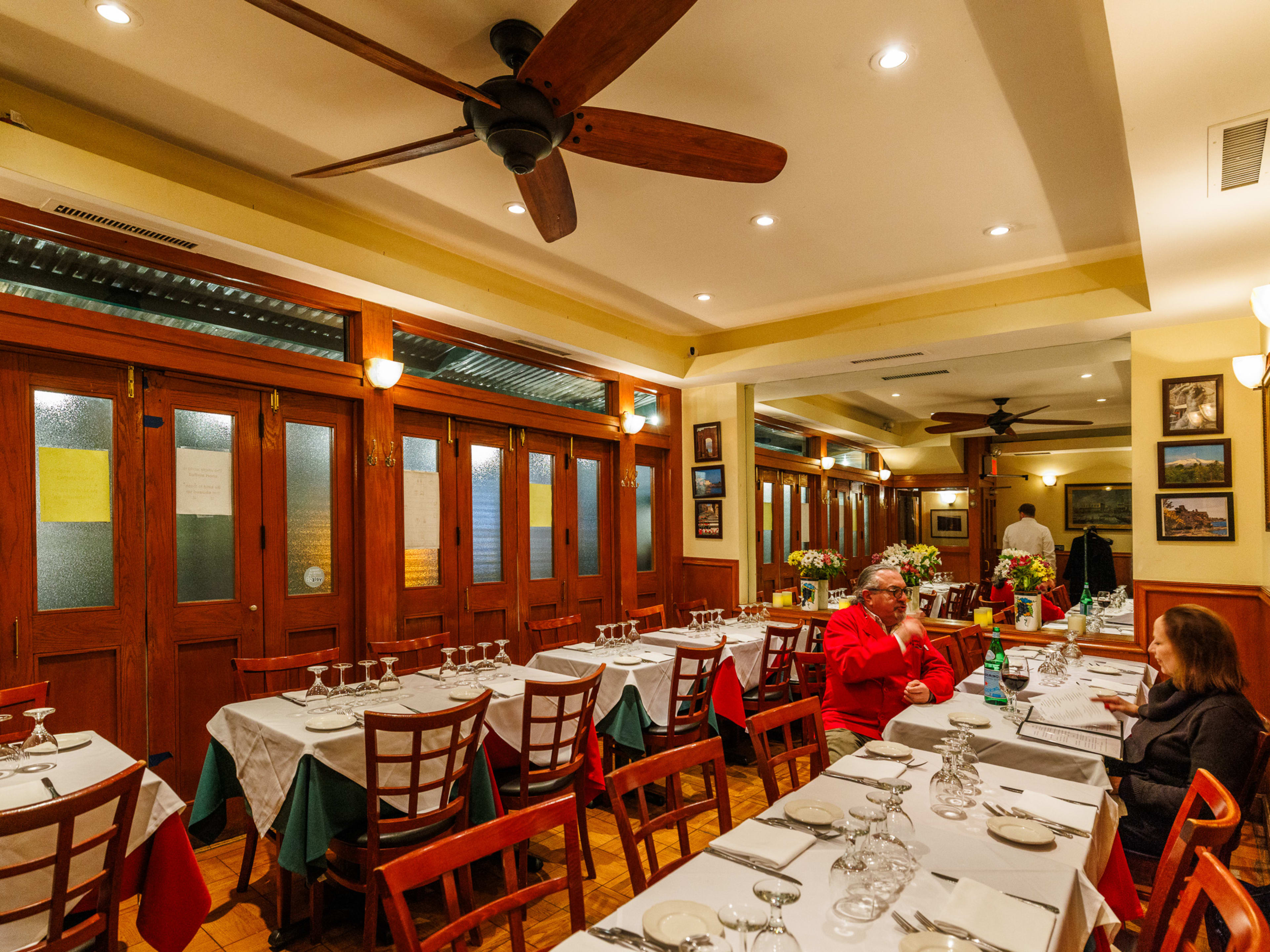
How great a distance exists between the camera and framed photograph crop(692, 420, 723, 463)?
7.22 meters

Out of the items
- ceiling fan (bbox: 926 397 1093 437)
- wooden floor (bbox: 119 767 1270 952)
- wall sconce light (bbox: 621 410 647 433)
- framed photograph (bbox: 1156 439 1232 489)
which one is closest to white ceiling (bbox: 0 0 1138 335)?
framed photograph (bbox: 1156 439 1232 489)

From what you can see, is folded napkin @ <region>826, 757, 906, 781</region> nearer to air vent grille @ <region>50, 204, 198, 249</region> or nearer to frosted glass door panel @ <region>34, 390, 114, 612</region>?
frosted glass door panel @ <region>34, 390, 114, 612</region>

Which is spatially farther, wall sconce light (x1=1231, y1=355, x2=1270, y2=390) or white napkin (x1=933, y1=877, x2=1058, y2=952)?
wall sconce light (x1=1231, y1=355, x2=1270, y2=390)

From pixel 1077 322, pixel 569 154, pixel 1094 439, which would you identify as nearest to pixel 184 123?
pixel 569 154

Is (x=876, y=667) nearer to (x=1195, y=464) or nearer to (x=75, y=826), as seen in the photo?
(x=75, y=826)

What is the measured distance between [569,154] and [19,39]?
228cm

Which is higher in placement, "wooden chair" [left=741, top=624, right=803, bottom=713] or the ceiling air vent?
the ceiling air vent

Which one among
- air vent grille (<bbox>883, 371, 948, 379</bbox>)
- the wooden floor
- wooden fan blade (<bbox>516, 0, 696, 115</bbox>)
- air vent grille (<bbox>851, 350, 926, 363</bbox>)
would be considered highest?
wooden fan blade (<bbox>516, 0, 696, 115</bbox>)

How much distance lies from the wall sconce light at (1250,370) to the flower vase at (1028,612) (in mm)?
2001

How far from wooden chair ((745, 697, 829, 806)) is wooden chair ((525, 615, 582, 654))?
2.63m

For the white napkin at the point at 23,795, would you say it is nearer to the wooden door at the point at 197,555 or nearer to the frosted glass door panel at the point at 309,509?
the wooden door at the point at 197,555

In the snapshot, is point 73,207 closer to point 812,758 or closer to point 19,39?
point 19,39

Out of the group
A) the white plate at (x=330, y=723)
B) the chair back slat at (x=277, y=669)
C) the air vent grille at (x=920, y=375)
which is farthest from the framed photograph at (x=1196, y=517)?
the chair back slat at (x=277, y=669)

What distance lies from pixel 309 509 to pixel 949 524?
43.9 ft
